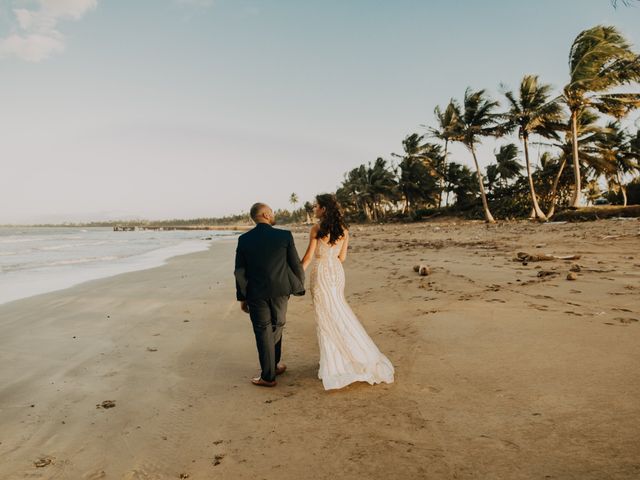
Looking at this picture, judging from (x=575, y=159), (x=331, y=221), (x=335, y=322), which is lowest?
(x=335, y=322)

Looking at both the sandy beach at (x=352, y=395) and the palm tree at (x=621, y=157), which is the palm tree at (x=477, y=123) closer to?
the palm tree at (x=621, y=157)

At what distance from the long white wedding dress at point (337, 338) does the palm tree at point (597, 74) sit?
24566mm

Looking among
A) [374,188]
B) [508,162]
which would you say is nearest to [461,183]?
[508,162]

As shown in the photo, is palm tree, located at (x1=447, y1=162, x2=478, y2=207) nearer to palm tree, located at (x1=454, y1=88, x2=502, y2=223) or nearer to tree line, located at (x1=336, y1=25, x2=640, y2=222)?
tree line, located at (x1=336, y1=25, x2=640, y2=222)

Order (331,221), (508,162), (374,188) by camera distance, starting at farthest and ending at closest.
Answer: (374,188) < (508,162) < (331,221)

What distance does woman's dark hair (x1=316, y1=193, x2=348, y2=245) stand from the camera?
3898 millimetres

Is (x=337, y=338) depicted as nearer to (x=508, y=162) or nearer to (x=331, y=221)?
(x=331, y=221)

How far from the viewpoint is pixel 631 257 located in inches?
356

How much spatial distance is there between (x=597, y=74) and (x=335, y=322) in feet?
85.6

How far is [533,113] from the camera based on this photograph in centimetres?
2586

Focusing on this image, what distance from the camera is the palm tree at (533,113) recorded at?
25.5 metres

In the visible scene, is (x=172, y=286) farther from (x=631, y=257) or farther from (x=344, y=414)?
(x=631, y=257)

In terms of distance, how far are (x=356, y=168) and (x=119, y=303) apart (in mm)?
66369

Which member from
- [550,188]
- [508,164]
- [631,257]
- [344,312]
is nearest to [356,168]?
[508,164]
